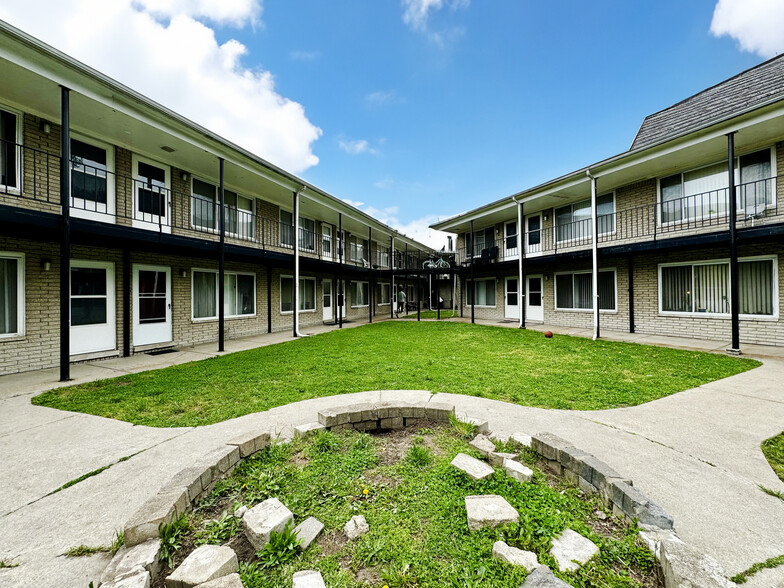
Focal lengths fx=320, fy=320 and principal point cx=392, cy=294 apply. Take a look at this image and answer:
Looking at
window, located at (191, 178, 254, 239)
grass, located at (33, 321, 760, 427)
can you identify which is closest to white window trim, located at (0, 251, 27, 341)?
grass, located at (33, 321, 760, 427)

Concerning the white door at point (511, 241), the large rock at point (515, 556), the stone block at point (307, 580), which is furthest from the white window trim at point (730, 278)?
the stone block at point (307, 580)

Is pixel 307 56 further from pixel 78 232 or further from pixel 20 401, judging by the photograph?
pixel 20 401

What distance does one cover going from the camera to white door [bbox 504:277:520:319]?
52.1 ft

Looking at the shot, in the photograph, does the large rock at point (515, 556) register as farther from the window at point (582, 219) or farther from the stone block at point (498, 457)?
the window at point (582, 219)

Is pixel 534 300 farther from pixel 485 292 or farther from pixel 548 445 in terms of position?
pixel 548 445

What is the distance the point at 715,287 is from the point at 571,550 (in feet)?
38.0

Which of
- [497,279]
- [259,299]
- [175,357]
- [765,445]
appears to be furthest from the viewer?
[497,279]

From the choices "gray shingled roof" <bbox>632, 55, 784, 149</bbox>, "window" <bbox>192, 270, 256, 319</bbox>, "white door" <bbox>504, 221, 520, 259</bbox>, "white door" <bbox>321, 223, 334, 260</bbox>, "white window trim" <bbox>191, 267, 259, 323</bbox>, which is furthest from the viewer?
"white door" <bbox>321, 223, 334, 260</bbox>

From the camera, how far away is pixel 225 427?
3619 millimetres

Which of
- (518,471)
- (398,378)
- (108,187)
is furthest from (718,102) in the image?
(108,187)

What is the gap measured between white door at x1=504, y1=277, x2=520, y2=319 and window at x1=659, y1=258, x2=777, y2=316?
593 centimetres

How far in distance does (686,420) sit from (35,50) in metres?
10.8

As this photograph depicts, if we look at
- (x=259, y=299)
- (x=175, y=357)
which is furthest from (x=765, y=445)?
(x=259, y=299)

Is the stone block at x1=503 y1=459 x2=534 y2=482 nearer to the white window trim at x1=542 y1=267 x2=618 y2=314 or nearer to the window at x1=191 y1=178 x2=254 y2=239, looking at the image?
the window at x1=191 y1=178 x2=254 y2=239
